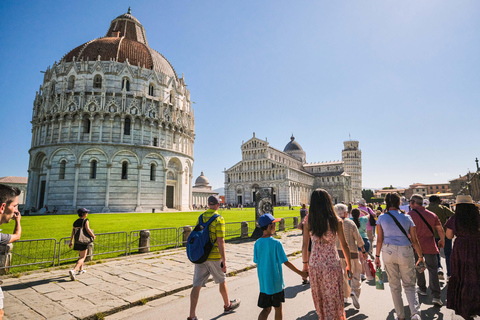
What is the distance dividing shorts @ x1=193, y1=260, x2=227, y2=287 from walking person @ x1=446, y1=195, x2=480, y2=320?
350 centimetres

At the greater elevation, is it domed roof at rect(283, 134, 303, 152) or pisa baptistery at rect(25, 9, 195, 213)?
domed roof at rect(283, 134, 303, 152)

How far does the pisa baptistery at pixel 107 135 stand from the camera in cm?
3177

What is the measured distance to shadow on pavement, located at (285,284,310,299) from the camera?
560 cm

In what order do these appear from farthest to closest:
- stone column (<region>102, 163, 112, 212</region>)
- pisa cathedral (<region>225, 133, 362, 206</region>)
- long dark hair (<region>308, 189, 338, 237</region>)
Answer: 1. pisa cathedral (<region>225, 133, 362, 206</region>)
2. stone column (<region>102, 163, 112, 212</region>)
3. long dark hair (<region>308, 189, 338, 237</region>)

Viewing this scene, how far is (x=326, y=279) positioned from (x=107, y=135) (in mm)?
34574

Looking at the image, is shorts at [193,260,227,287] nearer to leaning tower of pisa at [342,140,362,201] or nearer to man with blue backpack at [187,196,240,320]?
man with blue backpack at [187,196,240,320]

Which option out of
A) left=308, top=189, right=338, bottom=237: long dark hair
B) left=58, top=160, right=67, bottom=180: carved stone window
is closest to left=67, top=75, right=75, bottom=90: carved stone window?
left=58, top=160, right=67, bottom=180: carved stone window

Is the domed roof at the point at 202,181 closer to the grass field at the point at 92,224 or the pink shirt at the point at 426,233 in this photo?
the grass field at the point at 92,224

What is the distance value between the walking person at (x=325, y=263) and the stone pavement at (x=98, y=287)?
3696 mm

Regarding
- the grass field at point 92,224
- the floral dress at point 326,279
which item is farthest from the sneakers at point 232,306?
the grass field at point 92,224

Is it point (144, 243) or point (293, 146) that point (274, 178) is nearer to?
point (293, 146)

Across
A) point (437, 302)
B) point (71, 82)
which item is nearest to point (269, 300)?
point (437, 302)

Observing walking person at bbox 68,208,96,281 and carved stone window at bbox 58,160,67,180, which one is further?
carved stone window at bbox 58,160,67,180

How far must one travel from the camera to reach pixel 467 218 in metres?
3.94
